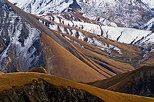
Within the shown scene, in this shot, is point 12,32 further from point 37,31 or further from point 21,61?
point 21,61

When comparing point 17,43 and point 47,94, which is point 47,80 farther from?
point 17,43

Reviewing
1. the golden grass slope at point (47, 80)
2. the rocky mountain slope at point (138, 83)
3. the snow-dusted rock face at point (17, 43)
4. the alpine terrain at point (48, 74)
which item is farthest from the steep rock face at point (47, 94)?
the snow-dusted rock face at point (17, 43)

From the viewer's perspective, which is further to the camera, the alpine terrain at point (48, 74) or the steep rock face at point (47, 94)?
the alpine terrain at point (48, 74)

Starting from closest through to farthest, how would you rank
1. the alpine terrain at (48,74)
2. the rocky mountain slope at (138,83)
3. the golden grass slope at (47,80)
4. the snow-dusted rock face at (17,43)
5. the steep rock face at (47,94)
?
the steep rock face at (47,94) < the golden grass slope at (47,80) < the alpine terrain at (48,74) < the rocky mountain slope at (138,83) < the snow-dusted rock face at (17,43)

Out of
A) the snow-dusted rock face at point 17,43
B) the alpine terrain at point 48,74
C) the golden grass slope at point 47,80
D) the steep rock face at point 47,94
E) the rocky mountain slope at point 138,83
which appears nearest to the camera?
the steep rock face at point 47,94

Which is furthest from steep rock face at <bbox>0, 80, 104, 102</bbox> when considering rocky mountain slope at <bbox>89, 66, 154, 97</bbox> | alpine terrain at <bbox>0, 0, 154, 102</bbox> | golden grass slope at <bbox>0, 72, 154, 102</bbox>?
rocky mountain slope at <bbox>89, 66, 154, 97</bbox>

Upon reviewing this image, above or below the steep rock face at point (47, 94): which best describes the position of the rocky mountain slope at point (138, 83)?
below

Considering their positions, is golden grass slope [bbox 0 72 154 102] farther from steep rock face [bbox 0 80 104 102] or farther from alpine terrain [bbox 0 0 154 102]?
steep rock face [bbox 0 80 104 102]

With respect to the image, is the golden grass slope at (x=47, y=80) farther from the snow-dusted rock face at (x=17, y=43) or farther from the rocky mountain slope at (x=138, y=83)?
the snow-dusted rock face at (x=17, y=43)
